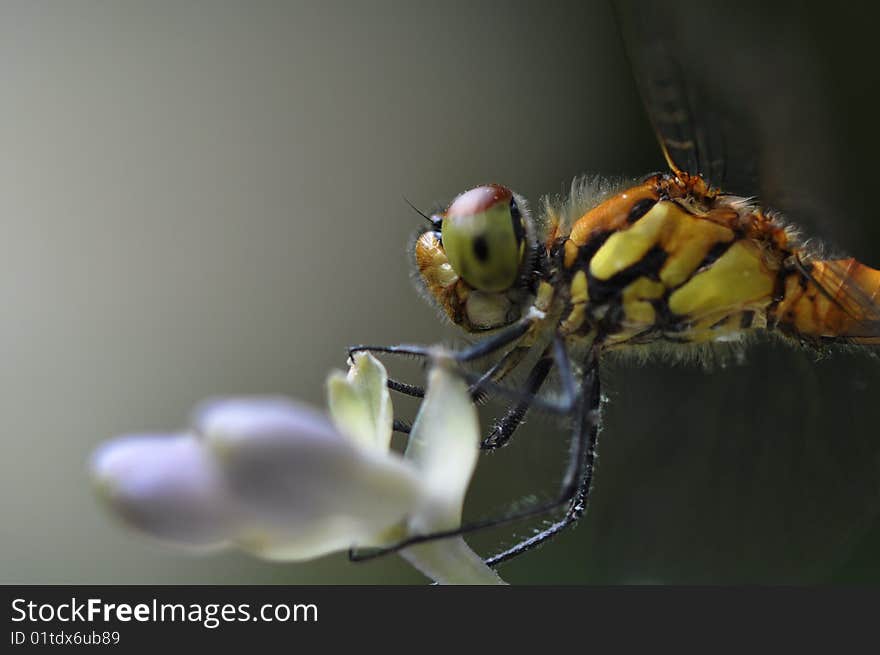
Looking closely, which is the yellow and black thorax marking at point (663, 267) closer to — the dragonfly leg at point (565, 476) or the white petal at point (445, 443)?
the dragonfly leg at point (565, 476)

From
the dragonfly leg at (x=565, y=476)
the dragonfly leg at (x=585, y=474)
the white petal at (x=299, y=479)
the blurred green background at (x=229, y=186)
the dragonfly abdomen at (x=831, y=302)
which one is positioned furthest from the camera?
the blurred green background at (x=229, y=186)

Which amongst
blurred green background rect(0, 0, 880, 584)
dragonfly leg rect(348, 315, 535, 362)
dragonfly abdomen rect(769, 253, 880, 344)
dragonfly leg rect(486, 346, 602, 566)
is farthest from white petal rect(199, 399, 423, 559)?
blurred green background rect(0, 0, 880, 584)

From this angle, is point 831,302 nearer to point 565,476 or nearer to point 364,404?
point 565,476

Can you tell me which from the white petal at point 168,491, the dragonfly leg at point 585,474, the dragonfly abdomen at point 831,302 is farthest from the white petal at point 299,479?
the dragonfly abdomen at point 831,302

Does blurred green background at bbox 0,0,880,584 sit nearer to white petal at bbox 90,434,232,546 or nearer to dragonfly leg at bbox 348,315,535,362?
dragonfly leg at bbox 348,315,535,362

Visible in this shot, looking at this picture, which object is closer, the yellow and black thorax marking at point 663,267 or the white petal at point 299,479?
the white petal at point 299,479

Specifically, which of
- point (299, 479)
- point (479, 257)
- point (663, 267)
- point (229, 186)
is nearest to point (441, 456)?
point (299, 479)

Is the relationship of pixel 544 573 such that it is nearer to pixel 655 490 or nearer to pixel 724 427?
pixel 655 490
